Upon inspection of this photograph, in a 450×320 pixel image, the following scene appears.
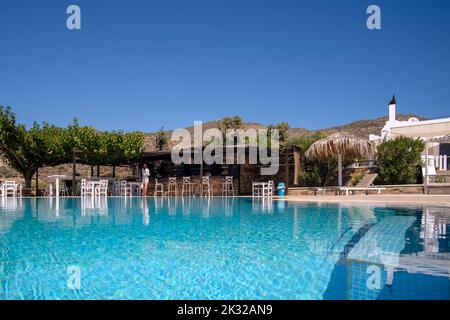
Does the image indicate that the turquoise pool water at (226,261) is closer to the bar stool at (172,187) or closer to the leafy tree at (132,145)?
the bar stool at (172,187)

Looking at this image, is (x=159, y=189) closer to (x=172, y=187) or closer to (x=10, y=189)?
(x=172, y=187)

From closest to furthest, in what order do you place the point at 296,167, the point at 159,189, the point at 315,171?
the point at 315,171 → the point at 296,167 → the point at 159,189

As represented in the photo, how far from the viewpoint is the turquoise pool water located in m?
2.61

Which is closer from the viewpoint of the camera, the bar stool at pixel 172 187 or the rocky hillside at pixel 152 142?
the bar stool at pixel 172 187

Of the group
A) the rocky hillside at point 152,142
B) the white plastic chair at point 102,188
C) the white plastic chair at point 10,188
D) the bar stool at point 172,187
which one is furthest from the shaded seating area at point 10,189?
the rocky hillside at point 152,142

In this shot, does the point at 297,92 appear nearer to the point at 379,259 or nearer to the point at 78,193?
the point at 78,193

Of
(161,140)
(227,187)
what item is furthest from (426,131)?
(161,140)

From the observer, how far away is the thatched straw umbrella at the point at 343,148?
45.3 ft

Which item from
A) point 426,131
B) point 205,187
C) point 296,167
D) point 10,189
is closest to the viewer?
point 10,189

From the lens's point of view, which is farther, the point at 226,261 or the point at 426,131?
the point at 426,131

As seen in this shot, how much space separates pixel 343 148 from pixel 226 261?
11.6 meters

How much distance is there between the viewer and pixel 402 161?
1339cm

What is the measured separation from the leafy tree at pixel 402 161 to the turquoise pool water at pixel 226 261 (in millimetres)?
8191

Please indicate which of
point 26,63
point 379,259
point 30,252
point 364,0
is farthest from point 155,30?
point 379,259
